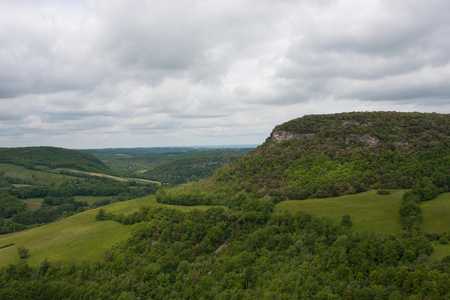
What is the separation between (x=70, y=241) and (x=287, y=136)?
282ft

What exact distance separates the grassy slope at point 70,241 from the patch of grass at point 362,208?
49721 mm

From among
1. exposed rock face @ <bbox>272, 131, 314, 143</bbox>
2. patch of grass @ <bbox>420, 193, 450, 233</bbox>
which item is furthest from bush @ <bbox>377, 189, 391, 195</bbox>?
exposed rock face @ <bbox>272, 131, 314, 143</bbox>

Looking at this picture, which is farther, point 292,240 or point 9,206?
point 9,206

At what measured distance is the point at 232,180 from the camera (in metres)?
99.0

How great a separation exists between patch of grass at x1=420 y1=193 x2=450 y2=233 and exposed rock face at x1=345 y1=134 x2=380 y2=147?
93.4ft

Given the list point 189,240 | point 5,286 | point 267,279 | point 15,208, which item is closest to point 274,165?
point 189,240

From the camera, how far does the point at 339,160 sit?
84.6 m

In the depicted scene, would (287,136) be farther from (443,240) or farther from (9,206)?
(9,206)

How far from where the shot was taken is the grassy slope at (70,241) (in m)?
61.1

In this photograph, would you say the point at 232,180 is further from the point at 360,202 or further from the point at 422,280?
the point at 422,280

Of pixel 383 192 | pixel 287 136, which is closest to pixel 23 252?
pixel 383 192

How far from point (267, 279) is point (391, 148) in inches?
2523


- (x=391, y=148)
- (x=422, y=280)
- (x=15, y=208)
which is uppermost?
(x=391, y=148)

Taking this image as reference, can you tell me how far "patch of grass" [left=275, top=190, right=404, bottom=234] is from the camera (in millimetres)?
53469
